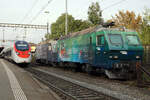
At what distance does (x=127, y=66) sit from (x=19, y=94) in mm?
6275

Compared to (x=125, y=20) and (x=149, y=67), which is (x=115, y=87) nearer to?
(x=149, y=67)

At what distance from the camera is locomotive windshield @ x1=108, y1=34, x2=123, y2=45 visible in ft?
38.9

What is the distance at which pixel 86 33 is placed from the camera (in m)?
14.2

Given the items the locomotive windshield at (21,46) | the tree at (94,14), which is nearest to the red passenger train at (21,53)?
the locomotive windshield at (21,46)

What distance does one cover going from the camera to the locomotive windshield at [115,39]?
1186cm

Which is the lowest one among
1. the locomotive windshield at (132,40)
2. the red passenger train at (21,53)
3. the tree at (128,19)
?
the red passenger train at (21,53)

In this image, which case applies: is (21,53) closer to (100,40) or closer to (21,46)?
(21,46)

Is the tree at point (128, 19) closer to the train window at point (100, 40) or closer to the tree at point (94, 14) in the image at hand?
the tree at point (94, 14)

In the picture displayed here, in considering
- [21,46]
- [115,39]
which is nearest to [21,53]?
[21,46]

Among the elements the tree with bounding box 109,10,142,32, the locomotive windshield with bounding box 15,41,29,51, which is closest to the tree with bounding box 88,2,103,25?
the tree with bounding box 109,10,142,32

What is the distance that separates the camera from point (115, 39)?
12.0 m

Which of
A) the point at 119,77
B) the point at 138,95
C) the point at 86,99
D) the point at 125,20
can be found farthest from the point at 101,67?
the point at 125,20

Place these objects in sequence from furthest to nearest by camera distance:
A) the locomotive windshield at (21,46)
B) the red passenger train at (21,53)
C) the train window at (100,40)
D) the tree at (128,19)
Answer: the tree at (128,19) < the locomotive windshield at (21,46) < the red passenger train at (21,53) < the train window at (100,40)

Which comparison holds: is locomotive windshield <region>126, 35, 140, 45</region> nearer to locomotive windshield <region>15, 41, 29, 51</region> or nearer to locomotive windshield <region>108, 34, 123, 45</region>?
locomotive windshield <region>108, 34, 123, 45</region>
